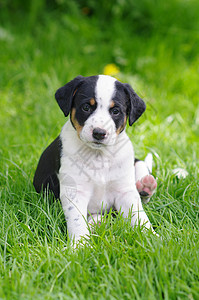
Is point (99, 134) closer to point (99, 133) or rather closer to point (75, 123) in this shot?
point (99, 133)

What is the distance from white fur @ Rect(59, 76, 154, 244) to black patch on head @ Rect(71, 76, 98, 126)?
4cm

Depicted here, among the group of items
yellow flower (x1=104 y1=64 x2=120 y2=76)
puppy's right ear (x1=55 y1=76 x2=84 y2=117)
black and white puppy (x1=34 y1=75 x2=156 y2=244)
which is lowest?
black and white puppy (x1=34 y1=75 x2=156 y2=244)

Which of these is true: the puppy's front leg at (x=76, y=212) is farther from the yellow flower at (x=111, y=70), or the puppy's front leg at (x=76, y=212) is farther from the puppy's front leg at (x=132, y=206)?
the yellow flower at (x=111, y=70)

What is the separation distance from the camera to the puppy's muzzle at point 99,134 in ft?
11.1

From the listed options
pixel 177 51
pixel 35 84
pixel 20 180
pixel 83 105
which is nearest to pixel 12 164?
pixel 20 180

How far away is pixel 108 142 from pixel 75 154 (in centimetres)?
39

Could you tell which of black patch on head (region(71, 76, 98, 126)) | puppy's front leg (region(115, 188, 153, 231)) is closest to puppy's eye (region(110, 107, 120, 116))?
black patch on head (region(71, 76, 98, 126))

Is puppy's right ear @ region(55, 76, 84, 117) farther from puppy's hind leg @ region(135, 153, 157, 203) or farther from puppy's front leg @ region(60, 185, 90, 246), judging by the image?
puppy's hind leg @ region(135, 153, 157, 203)

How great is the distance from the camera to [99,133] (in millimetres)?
3379

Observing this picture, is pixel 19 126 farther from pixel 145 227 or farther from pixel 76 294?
pixel 76 294

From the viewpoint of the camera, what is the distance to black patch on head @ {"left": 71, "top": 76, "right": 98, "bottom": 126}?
11.5 ft

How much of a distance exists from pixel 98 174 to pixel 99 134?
459 millimetres

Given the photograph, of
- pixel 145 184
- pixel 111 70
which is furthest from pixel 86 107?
pixel 111 70

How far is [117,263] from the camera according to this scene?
3.04 meters
